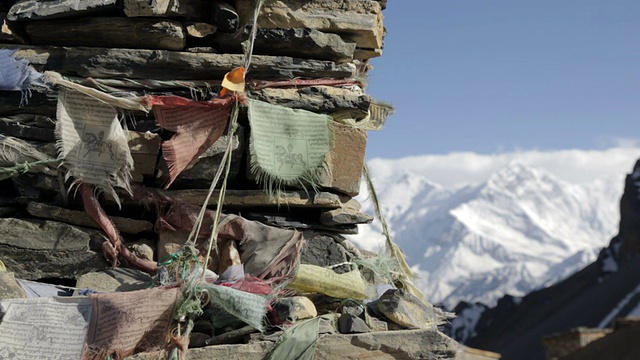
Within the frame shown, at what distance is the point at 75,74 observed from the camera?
253 inches

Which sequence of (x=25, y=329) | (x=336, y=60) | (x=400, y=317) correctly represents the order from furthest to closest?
1. (x=336, y=60)
2. (x=400, y=317)
3. (x=25, y=329)

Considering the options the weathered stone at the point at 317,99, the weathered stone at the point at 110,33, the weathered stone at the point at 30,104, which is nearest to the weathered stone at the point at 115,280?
the weathered stone at the point at 30,104

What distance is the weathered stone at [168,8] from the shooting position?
6402 mm

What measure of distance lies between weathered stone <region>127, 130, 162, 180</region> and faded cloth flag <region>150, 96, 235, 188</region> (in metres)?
0.14

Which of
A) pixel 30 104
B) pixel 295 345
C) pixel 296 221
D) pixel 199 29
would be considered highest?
pixel 199 29

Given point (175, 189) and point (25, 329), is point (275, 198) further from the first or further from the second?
point (25, 329)

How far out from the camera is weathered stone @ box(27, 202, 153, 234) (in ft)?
20.4

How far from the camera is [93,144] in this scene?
20.5 ft

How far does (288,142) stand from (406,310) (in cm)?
142

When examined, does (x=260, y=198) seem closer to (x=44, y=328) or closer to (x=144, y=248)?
Result: (x=144, y=248)

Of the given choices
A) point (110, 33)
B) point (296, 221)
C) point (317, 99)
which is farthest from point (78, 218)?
point (317, 99)

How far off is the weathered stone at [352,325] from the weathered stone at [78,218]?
155 cm

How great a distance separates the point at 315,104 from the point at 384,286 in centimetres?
157

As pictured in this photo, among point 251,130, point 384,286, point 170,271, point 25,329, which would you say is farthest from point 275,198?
point 25,329
